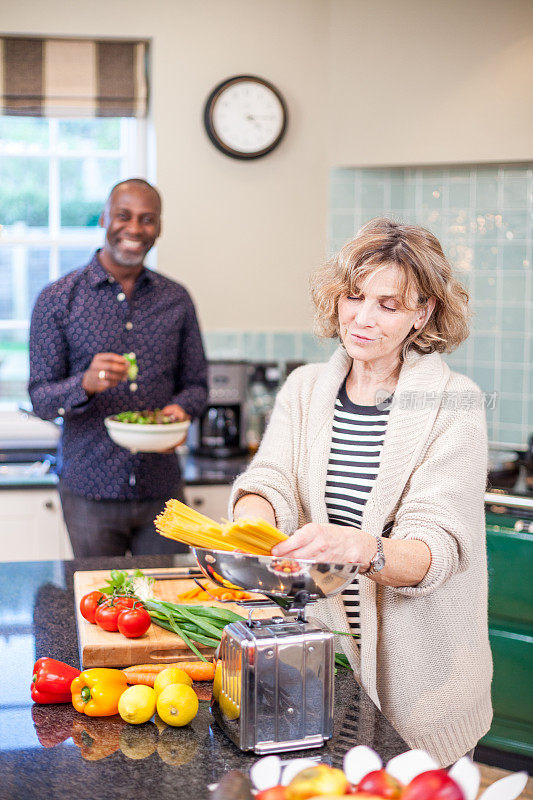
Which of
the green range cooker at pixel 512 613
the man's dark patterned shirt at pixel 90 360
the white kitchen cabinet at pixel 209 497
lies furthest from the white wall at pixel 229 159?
the green range cooker at pixel 512 613

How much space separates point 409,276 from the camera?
1.52 metres

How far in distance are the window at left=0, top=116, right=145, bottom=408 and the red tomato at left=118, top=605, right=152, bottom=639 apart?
257 cm

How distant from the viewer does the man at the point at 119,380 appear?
255cm

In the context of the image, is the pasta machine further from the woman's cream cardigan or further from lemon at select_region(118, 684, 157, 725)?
the woman's cream cardigan

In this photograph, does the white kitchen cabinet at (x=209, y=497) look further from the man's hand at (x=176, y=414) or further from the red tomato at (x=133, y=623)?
the red tomato at (x=133, y=623)

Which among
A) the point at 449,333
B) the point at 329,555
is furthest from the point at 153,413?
the point at 329,555

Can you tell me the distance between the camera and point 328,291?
1585 millimetres

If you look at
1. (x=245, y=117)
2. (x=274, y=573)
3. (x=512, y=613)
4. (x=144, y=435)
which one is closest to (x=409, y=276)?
(x=274, y=573)

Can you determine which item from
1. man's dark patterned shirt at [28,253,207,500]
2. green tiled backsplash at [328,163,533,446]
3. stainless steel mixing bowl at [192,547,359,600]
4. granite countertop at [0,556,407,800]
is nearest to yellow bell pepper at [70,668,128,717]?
granite countertop at [0,556,407,800]

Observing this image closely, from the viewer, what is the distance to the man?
2547 mm

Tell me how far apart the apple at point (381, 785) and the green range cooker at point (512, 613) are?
209 cm

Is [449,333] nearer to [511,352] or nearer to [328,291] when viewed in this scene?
[328,291]

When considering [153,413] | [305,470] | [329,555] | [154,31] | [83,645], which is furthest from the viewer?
[154,31]

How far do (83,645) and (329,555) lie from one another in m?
0.49
